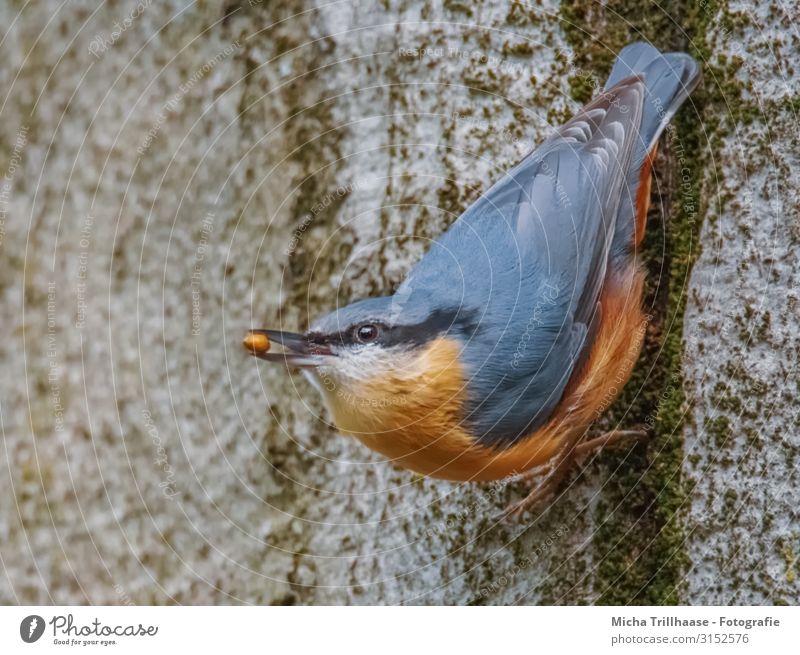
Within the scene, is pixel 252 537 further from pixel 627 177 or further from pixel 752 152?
pixel 752 152

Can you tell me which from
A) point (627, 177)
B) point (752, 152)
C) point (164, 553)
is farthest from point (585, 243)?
point (164, 553)

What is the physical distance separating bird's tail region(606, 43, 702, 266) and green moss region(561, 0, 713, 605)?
71 mm

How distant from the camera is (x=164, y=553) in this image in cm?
159

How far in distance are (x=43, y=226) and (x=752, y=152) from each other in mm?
1275

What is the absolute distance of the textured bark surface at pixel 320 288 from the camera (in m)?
1.32

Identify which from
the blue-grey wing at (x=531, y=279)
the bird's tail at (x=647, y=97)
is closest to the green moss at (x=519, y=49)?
the bird's tail at (x=647, y=97)

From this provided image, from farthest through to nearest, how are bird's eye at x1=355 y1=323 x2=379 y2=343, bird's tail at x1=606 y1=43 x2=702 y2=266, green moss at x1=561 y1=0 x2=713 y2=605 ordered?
green moss at x1=561 y1=0 x2=713 y2=605, bird's tail at x1=606 y1=43 x2=702 y2=266, bird's eye at x1=355 y1=323 x2=379 y2=343

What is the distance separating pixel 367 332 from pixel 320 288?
46cm

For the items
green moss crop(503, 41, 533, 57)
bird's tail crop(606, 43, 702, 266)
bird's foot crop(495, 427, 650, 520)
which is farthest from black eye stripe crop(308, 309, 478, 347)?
green moss crop(503, 41, 533, 57)

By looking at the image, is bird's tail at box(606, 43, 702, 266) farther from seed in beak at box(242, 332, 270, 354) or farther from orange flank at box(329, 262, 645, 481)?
seed in beak at box(242, 332, 270, 354)

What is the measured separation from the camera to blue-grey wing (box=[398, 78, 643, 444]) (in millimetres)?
1137

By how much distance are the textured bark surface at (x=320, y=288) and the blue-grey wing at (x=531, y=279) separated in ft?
0.78
